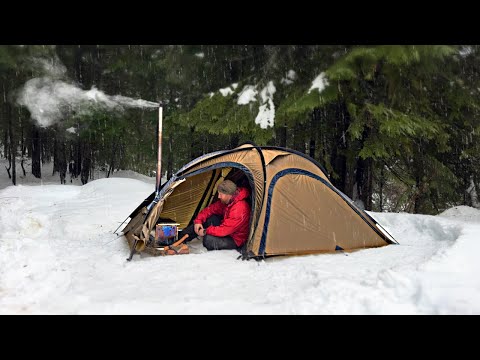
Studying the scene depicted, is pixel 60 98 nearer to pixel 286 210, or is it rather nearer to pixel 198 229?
pixel 198 229

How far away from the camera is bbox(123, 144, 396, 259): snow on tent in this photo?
5.87m

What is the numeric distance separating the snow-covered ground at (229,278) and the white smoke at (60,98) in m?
9.84

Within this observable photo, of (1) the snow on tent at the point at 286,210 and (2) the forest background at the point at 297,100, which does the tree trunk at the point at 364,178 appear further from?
(1) the snow on tent at the point at 286,210

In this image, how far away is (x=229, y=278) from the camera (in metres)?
4.82

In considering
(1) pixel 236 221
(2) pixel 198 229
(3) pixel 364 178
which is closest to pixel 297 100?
(3) pixel 364 178

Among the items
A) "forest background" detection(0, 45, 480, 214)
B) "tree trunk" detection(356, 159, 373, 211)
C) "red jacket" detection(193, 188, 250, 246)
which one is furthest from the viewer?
"tree trunk" detection(356, 159, 373, 211)

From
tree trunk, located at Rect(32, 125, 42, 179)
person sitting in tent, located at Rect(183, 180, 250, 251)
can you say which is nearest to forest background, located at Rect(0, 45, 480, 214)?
tree trunk, located at Rect(32, 125, 42, 179)

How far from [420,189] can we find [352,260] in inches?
337

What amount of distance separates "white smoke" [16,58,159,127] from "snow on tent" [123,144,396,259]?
34.5 ft

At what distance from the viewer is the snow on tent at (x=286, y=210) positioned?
19.2ft

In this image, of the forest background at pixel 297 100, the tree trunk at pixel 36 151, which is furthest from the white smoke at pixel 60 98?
the tree trunk at pixel 36 151

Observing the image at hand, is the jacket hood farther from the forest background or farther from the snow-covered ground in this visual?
the forest background
